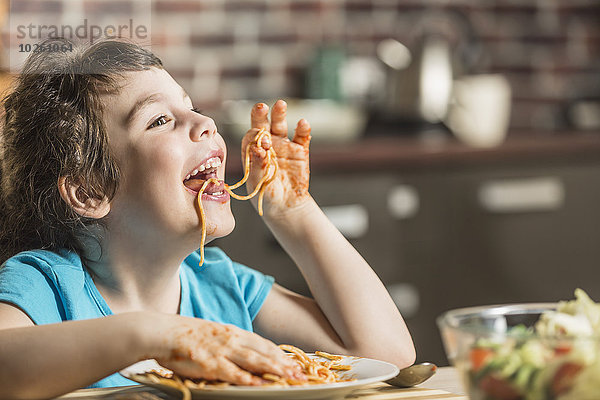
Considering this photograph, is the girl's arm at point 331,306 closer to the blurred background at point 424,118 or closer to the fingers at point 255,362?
the fingers at point 255,362

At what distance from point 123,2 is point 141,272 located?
1.94 meters

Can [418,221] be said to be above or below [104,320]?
below

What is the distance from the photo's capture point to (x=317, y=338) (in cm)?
128

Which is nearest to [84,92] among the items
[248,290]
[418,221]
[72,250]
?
[72,250]

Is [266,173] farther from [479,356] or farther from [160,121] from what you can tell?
[479,356]

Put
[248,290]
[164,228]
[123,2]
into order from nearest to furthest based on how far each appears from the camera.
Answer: [164,228], [248,290], [123,2]

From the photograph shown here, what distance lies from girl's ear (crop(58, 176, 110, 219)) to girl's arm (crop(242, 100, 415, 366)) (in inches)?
8.9

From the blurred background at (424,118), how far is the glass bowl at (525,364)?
5.67 feet

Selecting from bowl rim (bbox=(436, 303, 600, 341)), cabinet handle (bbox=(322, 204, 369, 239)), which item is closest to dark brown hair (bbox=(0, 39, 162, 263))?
bowl rim (bbox=(436, 303, 600, 341))

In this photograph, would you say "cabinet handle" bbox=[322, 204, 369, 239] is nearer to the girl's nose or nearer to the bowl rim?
the girl's nose

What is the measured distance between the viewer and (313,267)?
129 centimetres

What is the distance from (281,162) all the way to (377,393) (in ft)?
1.48

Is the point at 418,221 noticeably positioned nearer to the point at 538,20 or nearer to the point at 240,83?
the point at 240,83

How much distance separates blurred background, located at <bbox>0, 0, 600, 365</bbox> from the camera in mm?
2682
